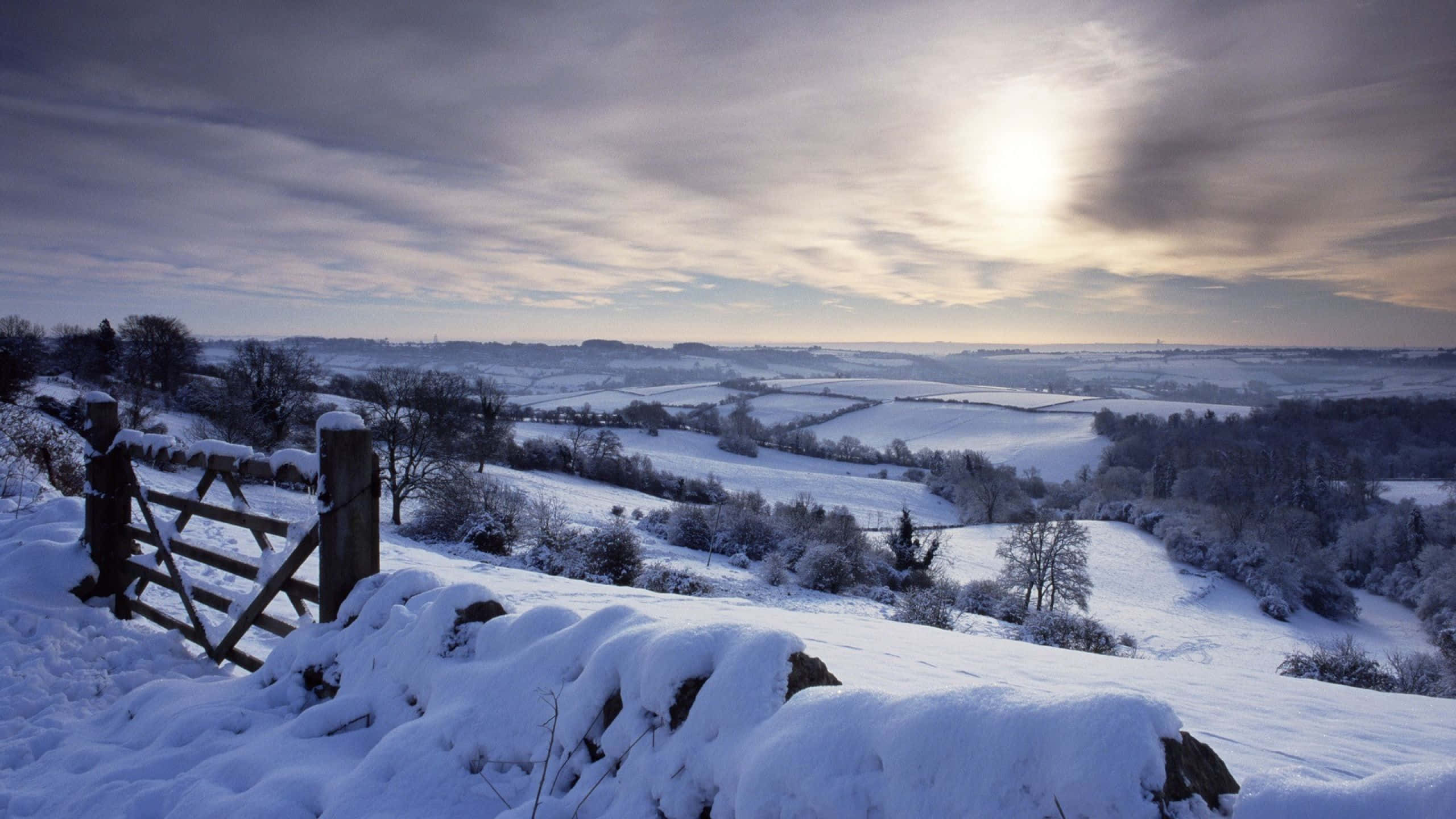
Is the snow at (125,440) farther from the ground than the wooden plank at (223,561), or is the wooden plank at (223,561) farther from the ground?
the snow at (125,440)

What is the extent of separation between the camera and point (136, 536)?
219 inches

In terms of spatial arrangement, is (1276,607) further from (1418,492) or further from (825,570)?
(1418,492)

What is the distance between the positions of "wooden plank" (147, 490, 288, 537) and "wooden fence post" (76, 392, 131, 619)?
51 cm

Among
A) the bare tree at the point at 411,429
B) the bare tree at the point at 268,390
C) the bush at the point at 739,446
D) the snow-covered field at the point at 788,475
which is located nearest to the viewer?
the bare tree at the point at 411,429

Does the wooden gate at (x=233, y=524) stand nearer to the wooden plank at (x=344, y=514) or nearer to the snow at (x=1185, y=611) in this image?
the wooden plank at (x=344, y=514)

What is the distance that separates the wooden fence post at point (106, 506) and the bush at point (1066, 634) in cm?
2299

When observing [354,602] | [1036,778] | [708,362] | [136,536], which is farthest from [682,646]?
[708,362]

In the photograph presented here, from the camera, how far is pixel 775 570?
95.6ft

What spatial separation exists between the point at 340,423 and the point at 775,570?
26.7 metres

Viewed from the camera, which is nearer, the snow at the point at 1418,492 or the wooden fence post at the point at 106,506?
the wooden fence post at the point at 106,506

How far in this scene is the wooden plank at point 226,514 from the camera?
441 centimetres

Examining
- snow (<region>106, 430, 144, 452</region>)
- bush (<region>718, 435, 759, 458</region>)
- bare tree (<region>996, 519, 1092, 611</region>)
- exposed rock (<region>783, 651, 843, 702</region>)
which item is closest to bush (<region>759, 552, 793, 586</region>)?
bare tree (<region>996, 519, 1092, 611</region>)

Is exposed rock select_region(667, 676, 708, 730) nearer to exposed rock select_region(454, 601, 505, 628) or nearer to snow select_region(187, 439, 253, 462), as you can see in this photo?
exposed rock select_region(454, 601, 505, 628)

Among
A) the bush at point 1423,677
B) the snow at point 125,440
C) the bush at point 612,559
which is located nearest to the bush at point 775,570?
the bush at point 612,559
